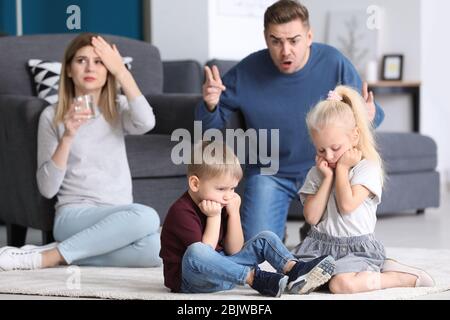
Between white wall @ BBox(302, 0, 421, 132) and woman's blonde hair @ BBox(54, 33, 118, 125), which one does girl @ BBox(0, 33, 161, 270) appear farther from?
white wall @ BBox(302, 0, 421, 132)

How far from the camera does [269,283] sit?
2492 mm

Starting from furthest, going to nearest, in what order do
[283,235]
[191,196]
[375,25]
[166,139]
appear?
[375,25] → [166,139] → [283,235] → [191,196]

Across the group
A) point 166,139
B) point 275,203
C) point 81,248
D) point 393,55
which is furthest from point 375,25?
point 81,248

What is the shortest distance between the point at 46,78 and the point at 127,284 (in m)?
1.74

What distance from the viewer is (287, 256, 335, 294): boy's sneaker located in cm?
248

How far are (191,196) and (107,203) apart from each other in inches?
32.2

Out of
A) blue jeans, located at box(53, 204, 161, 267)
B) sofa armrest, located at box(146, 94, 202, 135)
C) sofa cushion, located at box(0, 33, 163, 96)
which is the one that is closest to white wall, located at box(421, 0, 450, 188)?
sofa cushion, located at box(0, 33, 163, 96)

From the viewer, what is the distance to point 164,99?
15.0ft

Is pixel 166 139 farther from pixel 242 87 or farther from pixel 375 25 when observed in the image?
pixel 375 25

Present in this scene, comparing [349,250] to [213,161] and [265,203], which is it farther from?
[265,203]

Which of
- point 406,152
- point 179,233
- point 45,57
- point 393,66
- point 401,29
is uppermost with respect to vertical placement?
point 401,29

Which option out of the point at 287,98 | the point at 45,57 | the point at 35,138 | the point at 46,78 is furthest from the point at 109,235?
the point at 45,57

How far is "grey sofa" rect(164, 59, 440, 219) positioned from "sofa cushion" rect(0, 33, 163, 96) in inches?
17.2

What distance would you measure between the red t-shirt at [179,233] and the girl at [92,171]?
0.63 meters
